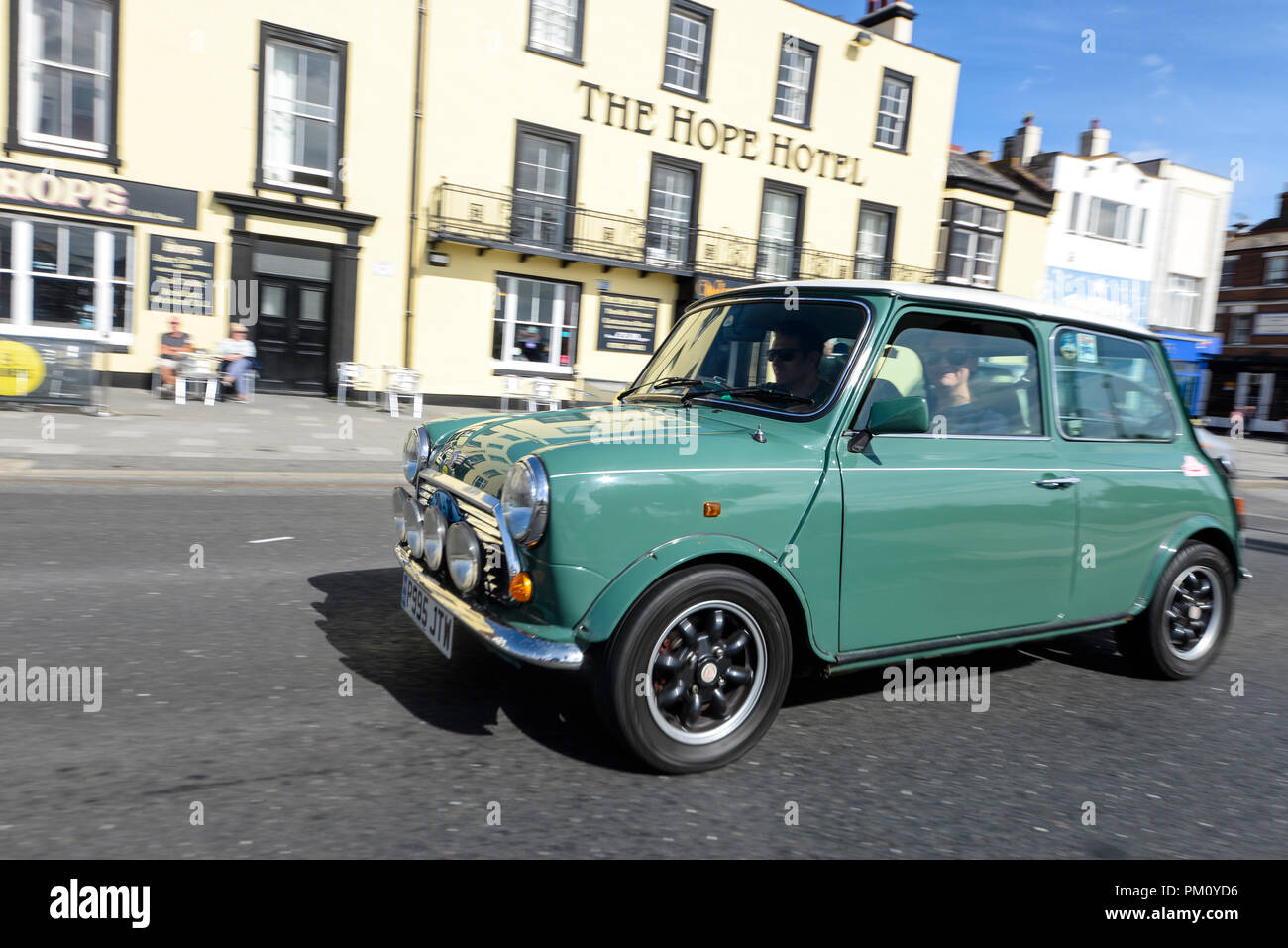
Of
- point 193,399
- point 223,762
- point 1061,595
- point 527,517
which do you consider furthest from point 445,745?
point 193,399

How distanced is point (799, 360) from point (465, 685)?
1.97 metres

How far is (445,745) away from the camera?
3.31 meters

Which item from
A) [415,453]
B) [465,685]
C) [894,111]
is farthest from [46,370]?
[894,111]

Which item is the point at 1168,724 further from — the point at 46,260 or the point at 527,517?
the point at 46,260

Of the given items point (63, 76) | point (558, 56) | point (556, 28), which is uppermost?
point (556, 28)

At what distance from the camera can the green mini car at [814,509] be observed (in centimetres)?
307

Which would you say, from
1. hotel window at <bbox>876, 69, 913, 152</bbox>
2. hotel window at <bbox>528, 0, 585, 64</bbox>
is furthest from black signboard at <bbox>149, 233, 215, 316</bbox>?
hotel window at <bbox>876, 69, 913, 152</bbox>

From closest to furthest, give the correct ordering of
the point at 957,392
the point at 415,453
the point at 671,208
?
the point at 957,392 → the point at 415,453 → the point at 671,208

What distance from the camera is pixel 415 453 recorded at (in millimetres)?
4188

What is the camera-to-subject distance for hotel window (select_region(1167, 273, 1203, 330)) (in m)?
35.9

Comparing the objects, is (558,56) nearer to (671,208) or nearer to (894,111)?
(671,208)
